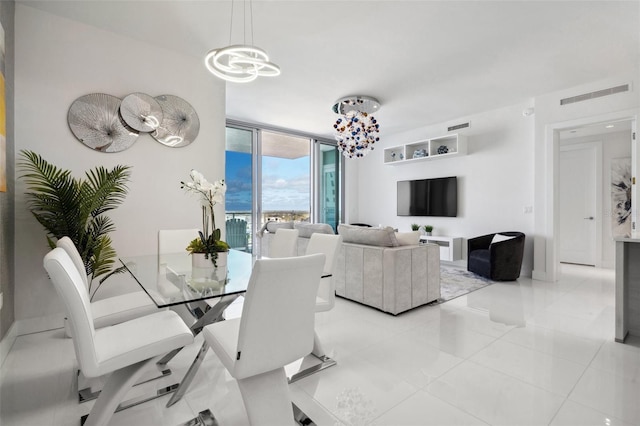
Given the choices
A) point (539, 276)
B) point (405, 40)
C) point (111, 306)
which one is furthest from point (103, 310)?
point (539, 276)

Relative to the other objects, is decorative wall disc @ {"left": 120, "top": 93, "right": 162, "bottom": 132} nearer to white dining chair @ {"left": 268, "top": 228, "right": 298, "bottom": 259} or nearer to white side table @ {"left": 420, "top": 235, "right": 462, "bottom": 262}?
white dining chair @ {"left": 268, "top": 228, "right": 298, "bottom": 259}

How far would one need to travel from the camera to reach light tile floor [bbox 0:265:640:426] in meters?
1.59

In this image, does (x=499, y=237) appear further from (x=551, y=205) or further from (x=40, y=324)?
(x=40, y=324)

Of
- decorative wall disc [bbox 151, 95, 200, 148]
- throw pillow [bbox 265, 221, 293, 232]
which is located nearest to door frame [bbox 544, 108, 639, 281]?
throw pillow [bbox 265, 221, 293, 232]

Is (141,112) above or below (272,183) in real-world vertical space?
above

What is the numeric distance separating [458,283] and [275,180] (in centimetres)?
409

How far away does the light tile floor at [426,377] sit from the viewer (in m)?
1.59

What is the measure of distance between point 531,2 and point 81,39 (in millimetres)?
4167

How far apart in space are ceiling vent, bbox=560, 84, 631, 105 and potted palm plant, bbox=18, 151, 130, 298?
227 inches

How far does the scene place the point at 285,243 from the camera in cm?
270

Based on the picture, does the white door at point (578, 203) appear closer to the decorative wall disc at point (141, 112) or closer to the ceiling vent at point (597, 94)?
the ceiling vent at point (597, 94)

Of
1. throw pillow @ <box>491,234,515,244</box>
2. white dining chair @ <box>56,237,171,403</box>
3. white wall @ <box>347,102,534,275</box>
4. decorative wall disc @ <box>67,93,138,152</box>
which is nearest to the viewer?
white dining chair @ <box>56,237,171,403</box>

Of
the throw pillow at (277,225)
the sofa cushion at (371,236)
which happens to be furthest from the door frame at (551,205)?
the throw pillow at (277,225)

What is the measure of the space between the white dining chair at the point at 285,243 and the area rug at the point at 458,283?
6.59 feet
